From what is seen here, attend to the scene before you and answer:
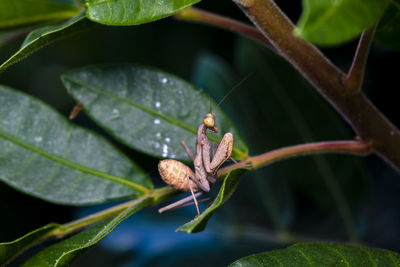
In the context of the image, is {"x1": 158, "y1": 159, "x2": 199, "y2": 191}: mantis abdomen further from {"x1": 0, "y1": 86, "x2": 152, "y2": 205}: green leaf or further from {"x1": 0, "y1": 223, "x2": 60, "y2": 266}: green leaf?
{"x1": 0, "y1": 223, "x2": 60, "y2": 266}: green leaf

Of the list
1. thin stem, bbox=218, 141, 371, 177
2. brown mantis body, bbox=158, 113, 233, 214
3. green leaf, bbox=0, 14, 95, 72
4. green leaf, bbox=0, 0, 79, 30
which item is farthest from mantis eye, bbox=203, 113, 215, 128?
green leaf, bbox=0, 0, 79, 30

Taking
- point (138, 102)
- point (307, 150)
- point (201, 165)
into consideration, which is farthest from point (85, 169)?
point (307, 150)

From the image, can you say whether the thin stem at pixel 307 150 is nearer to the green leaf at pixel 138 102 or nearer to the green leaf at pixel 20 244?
the green leaf at pixel 138 102

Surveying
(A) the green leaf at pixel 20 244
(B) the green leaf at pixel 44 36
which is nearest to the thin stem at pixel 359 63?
(B) the green leaf at pixel 44 36

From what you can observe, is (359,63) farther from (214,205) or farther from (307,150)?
(214,205)

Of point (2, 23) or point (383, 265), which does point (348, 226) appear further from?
point (2, 23)
